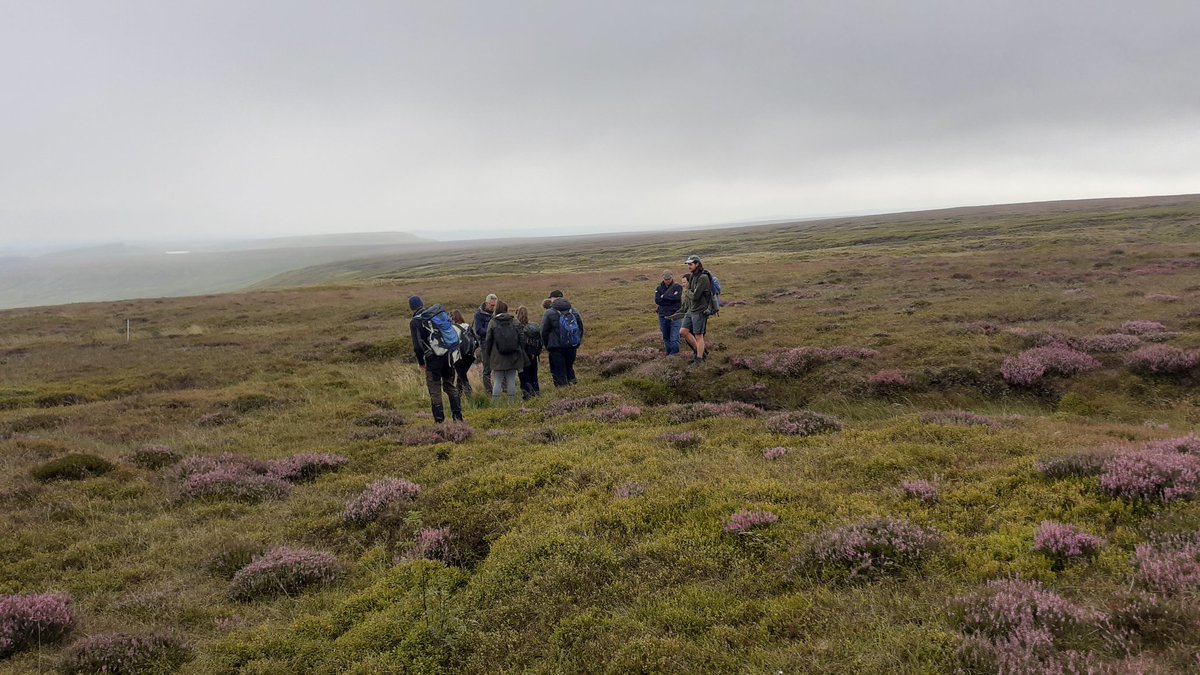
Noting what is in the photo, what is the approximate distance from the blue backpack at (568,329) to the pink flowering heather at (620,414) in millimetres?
3872

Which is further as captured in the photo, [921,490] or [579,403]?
[579,403]

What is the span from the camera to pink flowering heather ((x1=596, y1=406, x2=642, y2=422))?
13125mm

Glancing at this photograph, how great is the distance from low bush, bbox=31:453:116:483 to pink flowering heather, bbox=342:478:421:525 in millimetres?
5873

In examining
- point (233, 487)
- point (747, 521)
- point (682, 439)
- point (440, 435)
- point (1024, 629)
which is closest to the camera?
point (1024, 629)

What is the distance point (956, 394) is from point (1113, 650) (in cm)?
1070

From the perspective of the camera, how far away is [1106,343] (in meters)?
14.9

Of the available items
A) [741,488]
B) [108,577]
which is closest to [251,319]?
[108,577]

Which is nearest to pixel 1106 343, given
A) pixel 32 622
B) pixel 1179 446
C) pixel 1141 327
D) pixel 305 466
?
pixel 1141 327

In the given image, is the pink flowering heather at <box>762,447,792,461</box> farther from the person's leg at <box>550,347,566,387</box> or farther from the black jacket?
the person's leg at <box>550,347,566,387</box>

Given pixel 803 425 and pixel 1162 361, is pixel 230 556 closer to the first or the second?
pixel 803 425

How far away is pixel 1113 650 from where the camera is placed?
409 cm

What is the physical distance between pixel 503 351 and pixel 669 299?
21.1ft

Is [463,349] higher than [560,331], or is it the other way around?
[560,331]

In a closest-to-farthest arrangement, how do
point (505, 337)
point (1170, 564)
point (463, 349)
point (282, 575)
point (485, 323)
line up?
point (1170, 564) < point (282, 575) < point (463, 349) < point (505, 337) < point (485, 323)
